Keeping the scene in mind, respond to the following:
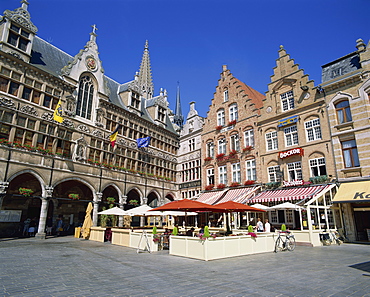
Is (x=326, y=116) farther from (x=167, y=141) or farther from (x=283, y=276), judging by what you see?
(x=167, y=141)

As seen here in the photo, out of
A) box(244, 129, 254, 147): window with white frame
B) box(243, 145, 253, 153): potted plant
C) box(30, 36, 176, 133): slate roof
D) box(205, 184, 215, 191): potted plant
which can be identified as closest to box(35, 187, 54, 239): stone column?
box(30, 36, 176, 133): slate roof

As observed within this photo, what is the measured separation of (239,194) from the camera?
21.8m

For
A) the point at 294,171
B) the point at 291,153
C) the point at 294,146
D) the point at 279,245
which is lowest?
the point at 279,245

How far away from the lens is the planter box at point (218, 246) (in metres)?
9.69

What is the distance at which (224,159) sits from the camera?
2472 cm

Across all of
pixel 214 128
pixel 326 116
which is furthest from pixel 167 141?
pixel 326 116

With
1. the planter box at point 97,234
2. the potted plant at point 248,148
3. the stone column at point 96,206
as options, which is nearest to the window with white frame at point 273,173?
the potted plant at point 248,148

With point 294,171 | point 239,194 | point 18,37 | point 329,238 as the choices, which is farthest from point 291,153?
point 18,37

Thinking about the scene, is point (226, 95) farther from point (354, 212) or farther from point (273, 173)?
point (354, 212)

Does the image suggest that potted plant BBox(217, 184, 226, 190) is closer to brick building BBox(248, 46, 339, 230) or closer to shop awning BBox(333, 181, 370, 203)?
brick building BBox(248, 46, 339, 230)

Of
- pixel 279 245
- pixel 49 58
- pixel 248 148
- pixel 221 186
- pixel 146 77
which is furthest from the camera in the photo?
pixel 146 77

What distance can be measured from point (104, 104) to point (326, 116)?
62.2 ft

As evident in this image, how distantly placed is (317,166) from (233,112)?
9.71 meters

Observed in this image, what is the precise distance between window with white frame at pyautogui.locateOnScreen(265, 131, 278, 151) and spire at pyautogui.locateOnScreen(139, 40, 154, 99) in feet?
133
